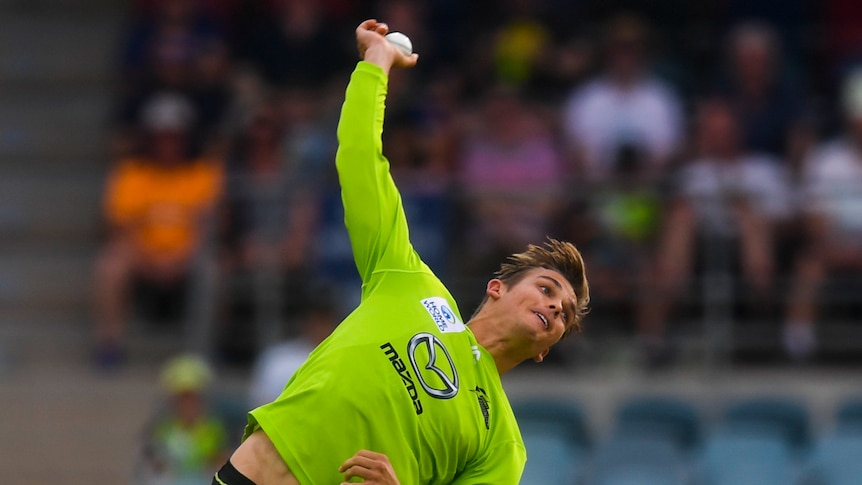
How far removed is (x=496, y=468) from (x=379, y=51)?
140 cm

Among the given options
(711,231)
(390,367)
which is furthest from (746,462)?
(390,367)

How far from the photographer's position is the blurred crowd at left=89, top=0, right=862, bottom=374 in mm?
9594

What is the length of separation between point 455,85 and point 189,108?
6.52 feet

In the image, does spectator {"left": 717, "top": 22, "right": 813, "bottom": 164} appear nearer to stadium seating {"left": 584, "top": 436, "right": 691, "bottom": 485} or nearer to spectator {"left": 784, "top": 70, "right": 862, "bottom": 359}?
spectator {"left": 784, "top": 70, "right": 862, "bottom": 359}

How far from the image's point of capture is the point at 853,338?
9609 mm

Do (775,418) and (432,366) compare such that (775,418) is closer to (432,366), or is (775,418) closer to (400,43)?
(432,366)

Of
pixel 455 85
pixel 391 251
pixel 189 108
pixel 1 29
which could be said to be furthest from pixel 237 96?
pixel 391 251

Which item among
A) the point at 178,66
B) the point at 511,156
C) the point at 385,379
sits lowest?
the point at 385,379

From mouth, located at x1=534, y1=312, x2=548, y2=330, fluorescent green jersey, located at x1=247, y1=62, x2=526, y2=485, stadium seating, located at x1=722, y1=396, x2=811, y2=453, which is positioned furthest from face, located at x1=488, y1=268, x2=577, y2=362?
stadium seating, located at x1=722, y1=396, x2=811, y2=453

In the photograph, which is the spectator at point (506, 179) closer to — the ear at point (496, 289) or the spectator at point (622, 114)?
the spectator at point (622, 114)

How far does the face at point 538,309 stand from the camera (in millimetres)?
4988

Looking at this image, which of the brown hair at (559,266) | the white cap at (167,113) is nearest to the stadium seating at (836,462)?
the brown hair at (559,266)

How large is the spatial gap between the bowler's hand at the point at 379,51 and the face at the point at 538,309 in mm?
834

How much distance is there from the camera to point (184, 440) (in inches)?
363
